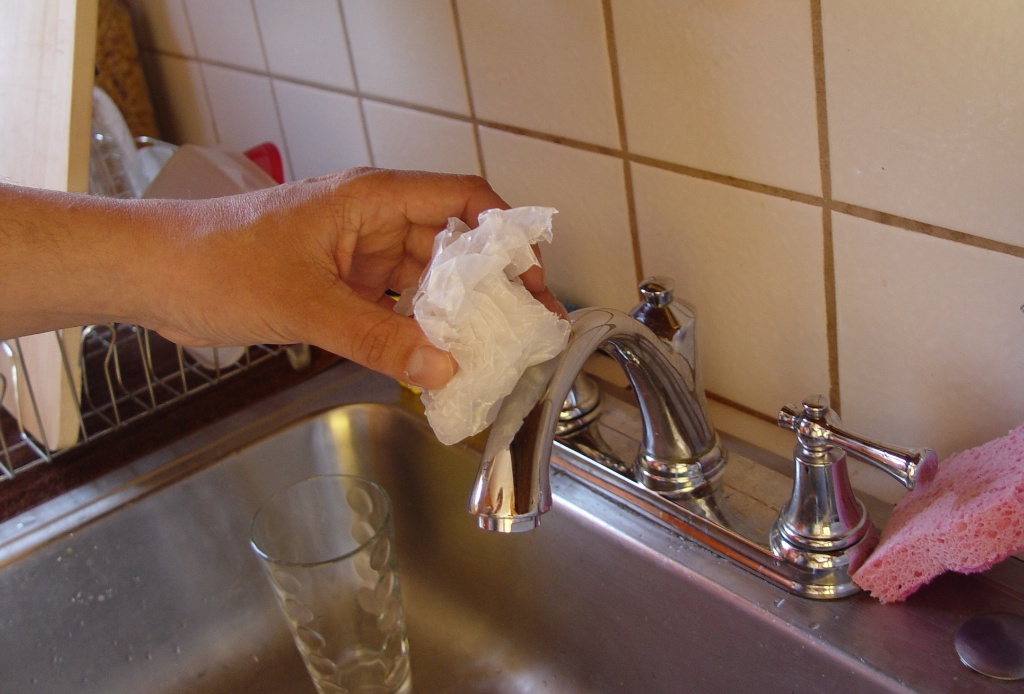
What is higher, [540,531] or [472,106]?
[472,106]

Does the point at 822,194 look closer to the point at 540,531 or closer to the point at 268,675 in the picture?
the point at 540,531

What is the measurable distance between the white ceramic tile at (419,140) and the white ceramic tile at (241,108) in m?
0.19

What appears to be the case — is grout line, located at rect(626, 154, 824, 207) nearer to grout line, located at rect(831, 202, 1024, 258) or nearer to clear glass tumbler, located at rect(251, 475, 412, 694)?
grout line, located at rect(831, 202, 1024, 258)

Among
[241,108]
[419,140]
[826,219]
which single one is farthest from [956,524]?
[241,108]

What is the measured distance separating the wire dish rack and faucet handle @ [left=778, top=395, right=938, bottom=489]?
1.69 feet

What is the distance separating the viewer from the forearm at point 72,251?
1.84ft

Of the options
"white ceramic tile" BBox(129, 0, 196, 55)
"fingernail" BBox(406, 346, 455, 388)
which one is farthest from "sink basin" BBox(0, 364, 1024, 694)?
"white ceramic tile" BBox(129, 0, 196, 55)

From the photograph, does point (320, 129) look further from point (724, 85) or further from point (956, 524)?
point (956, 524)

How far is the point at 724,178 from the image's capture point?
2.05 feet

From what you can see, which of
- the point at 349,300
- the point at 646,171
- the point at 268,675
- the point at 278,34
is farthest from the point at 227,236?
the point at 278,34

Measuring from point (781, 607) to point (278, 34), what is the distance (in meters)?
0.71

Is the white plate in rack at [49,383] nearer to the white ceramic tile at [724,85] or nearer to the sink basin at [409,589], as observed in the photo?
the sink basin at [409,589]

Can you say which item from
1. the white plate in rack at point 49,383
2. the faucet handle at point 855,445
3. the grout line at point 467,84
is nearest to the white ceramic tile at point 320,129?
the grout line at point 467,84

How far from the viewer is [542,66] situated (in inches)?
28.0
